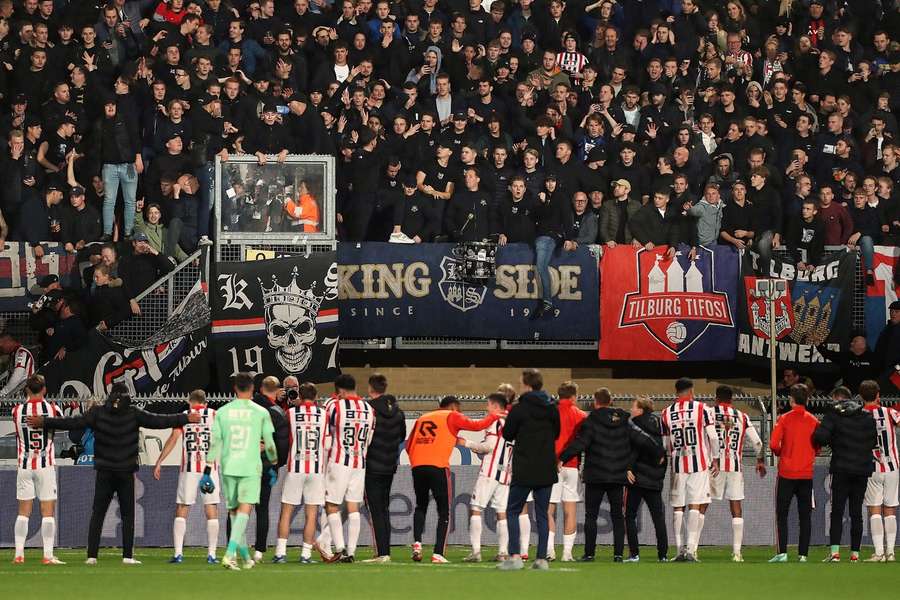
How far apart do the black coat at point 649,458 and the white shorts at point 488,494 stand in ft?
4.59

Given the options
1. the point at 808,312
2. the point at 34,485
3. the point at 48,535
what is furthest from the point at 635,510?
the point at 808,312

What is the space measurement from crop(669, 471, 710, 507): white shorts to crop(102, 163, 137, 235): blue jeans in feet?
31.4

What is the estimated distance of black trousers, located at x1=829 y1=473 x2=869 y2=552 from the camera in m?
18.6

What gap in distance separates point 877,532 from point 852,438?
1148 mm

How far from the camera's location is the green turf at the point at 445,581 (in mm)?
13445

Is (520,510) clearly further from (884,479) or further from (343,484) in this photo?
(884,479)

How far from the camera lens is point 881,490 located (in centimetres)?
1905

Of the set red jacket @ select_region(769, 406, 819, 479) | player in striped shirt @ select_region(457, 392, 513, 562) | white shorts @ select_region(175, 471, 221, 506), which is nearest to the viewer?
player in striped shirt @ select_region(457, 392, 513, 562)

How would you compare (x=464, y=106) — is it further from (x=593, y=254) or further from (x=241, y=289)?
(x=241, y=289)

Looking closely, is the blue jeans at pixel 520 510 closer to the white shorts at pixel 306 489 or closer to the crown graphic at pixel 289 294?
the white shorts at pixel 306 489

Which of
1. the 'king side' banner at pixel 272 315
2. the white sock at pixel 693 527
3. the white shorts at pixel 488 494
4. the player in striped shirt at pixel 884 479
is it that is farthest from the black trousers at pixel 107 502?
the player in striped shirt at pixel 884 479

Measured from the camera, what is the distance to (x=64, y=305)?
2314 cm

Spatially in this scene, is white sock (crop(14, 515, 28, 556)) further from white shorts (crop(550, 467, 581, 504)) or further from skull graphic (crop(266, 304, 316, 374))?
skull graphic (crop(266, 304, 316, 374))

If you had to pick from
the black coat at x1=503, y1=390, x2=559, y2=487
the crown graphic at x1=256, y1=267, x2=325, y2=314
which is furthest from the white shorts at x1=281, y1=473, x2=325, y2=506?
the crown graphic at x1=256, y1=267, x2=325, y2=314
